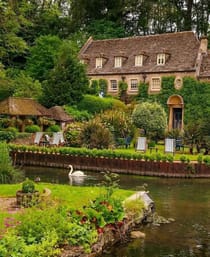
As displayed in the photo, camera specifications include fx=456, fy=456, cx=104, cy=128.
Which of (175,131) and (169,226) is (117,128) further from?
(169,226)

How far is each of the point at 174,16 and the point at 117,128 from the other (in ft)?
103

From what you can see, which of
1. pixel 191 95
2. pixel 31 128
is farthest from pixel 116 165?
pixel 191 95

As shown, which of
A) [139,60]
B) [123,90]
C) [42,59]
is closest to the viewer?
[123,90]

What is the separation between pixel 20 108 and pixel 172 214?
25417 mm

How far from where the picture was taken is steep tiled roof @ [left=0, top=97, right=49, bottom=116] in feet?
125

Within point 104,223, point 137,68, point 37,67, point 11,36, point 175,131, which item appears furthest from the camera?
point 37,67

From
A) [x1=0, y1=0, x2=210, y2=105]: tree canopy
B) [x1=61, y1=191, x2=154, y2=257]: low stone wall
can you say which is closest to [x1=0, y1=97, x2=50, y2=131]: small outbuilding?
[x1=0, y1=0, x2=210, y2=105]: tree canopy

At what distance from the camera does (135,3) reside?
63344 mm

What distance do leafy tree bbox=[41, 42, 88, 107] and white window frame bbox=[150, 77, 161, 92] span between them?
24.6ft

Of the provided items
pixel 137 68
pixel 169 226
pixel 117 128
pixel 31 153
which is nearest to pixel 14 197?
pixel 169 226

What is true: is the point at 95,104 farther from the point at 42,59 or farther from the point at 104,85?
the point at 42,59

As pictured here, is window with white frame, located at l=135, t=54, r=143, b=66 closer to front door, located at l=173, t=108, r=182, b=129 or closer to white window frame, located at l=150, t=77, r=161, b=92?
white window frame, located at l=150, t=77, r=161, b=92

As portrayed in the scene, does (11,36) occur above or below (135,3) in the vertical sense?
below

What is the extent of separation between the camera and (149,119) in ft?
117
